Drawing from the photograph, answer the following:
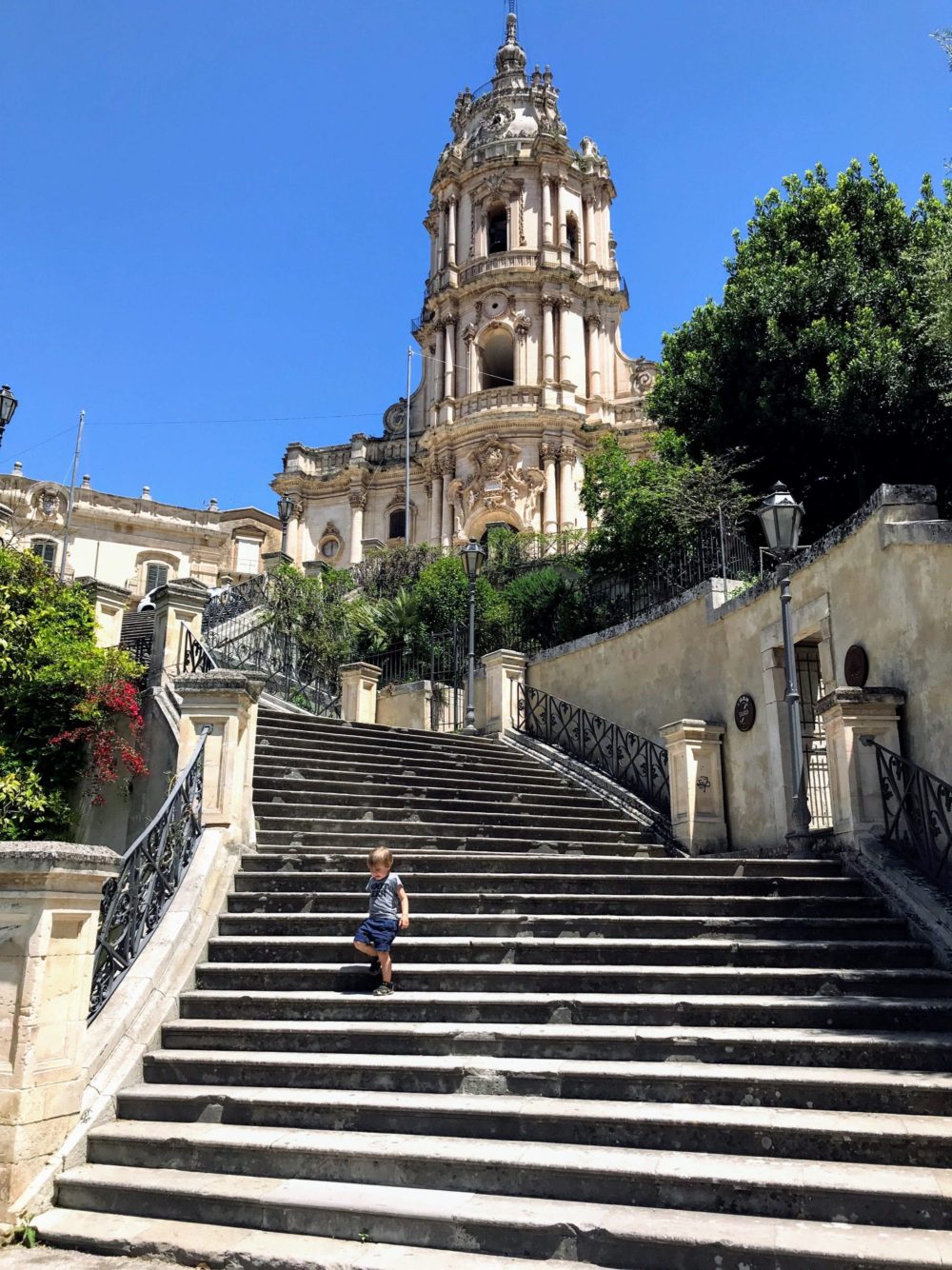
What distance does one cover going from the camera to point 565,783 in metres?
13.9

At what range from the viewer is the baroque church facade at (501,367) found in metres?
37.4

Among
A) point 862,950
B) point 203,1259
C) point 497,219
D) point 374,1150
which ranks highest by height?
point 497,219

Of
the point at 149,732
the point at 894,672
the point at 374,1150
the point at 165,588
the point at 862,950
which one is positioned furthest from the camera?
the point at 165,588

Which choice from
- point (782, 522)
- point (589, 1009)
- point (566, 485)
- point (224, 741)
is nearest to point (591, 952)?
point (589, 1009)

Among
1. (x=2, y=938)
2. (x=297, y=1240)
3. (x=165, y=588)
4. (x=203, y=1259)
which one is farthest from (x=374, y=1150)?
(x=165, y=588)

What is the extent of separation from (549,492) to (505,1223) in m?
33.4

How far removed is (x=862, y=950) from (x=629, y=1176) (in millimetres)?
2790

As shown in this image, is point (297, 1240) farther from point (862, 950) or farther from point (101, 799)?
point (101, 799)

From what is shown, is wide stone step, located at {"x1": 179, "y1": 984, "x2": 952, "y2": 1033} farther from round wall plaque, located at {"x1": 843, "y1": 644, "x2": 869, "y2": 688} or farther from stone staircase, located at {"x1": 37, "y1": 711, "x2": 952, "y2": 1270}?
round wall plaque, located at {"x1": 843, "y1": 644, "x2": 869, "y2": 688}

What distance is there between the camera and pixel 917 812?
7.81 meters

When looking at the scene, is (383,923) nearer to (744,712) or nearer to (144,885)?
(144,885)

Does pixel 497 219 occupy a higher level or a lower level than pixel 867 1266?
higher

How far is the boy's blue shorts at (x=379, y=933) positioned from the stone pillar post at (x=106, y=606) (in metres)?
10.6

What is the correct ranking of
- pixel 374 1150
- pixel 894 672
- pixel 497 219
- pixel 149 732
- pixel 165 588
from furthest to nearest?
pixel 497 219 < pixel 165 588 < pixel 149 732 < pixel 894 672 < pixel 374 1150
